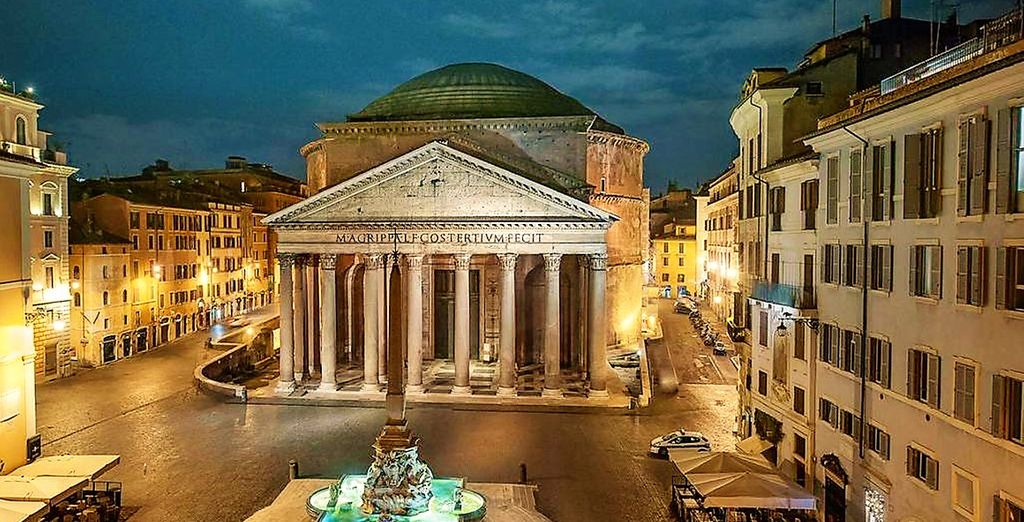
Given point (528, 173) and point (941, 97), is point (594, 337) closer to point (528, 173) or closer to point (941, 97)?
point (528, 173)

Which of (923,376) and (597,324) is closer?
(923,376)

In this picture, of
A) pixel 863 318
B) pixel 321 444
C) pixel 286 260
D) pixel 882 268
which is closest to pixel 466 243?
pixel 286 260

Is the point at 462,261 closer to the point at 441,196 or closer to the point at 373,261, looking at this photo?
the point at 441,196

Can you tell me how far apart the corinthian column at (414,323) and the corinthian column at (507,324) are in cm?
392

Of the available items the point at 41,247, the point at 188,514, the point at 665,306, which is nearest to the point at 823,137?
the point at 188,514

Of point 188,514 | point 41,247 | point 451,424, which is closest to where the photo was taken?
point 188,514

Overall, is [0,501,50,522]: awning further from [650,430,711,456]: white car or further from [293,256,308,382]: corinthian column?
[293,256,308,382]: corinthian column

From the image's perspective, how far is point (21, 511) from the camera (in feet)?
54.7

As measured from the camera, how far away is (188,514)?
20.8 m

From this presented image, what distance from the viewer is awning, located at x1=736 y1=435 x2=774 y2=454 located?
76.3 feet

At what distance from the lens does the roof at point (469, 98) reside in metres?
45.0

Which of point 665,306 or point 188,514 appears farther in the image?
point 665,306

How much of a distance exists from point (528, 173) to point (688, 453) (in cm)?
2182

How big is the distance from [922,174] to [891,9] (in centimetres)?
1268
